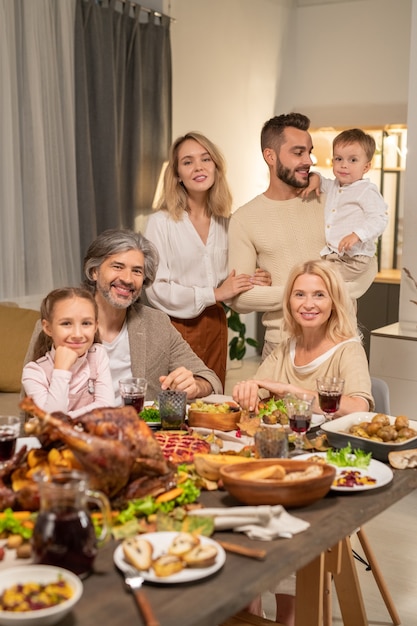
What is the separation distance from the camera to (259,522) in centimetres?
173

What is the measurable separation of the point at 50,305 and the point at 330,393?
92 cm

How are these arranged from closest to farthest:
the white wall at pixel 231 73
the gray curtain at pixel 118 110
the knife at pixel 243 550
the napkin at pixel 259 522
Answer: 1. the knife at pixel 243 550
2. the napkin at pixel 259 522
3. the gray curtain at pixel 118 110
4. the white wall at pixel 231 73

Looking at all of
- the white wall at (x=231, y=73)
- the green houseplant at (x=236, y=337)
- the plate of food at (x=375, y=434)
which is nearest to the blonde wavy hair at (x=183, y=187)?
the plate of food at (x=375, y=434)

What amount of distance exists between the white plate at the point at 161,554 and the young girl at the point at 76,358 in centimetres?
102

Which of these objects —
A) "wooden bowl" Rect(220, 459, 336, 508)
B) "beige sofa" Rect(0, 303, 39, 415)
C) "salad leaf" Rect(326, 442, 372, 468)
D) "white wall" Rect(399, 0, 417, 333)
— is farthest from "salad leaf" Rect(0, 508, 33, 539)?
"white wall" Rect(399, 0, 417, 333)

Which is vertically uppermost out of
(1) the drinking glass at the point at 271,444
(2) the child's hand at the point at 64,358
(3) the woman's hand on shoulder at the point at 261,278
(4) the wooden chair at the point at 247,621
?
(3) the woman's hand on shoulder at the point at 261,278

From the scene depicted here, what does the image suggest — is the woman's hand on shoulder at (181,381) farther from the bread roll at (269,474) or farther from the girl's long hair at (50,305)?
the bread roll at (269,474)

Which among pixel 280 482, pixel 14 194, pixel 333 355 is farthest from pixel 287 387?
pixel 14 194

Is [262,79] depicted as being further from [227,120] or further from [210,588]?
[210,588]

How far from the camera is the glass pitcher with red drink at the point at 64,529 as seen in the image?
148 cm

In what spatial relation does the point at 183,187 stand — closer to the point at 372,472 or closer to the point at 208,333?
the point at 208,333

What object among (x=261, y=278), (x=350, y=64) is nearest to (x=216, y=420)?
(x=261, y=278)

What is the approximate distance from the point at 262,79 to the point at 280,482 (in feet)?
19.9

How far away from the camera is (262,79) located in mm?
7402
